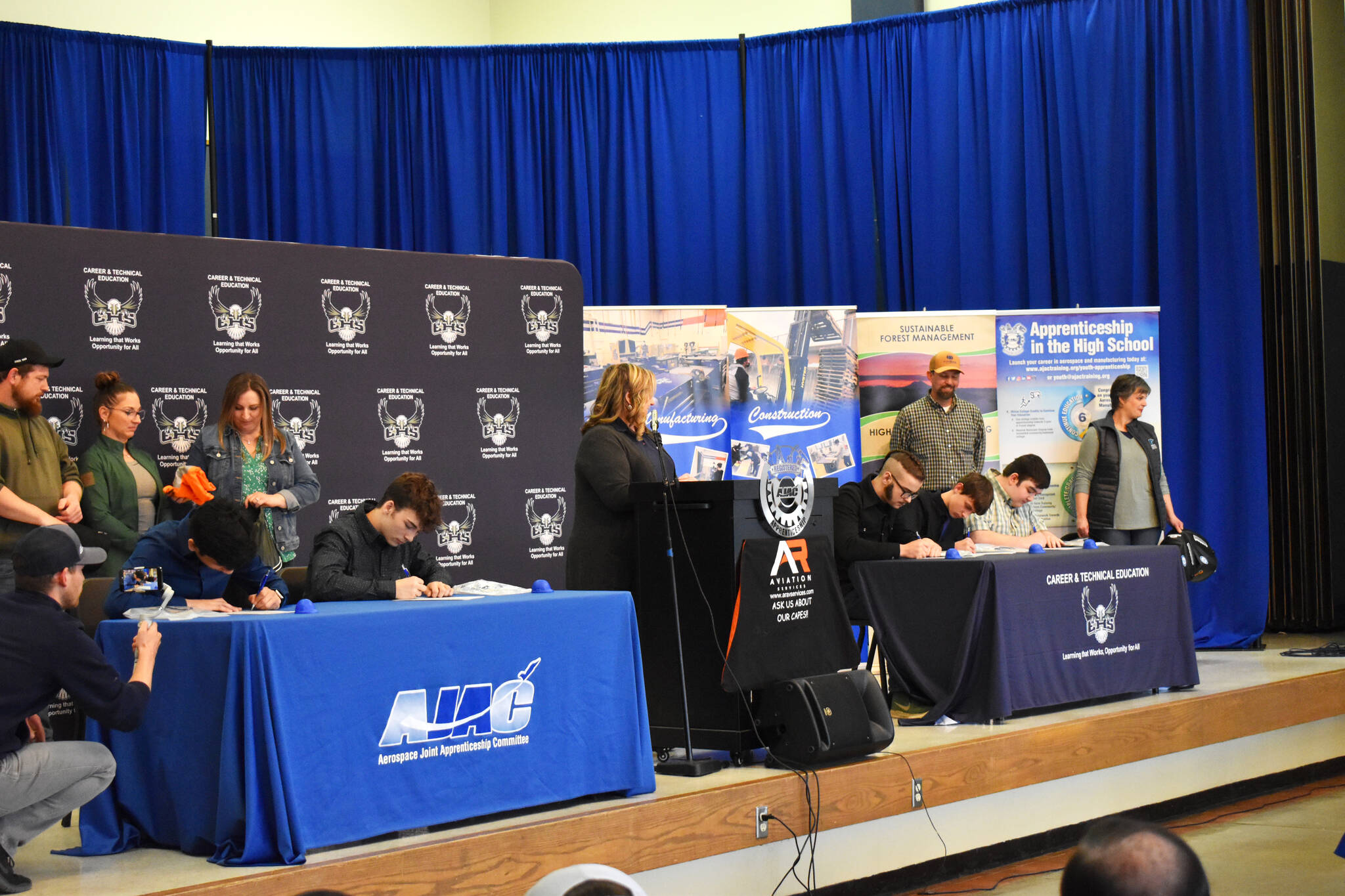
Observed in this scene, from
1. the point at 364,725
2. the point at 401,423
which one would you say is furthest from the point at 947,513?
the point at 364,725

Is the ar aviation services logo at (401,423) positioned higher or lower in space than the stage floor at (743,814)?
higher

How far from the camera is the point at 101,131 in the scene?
22.8ft

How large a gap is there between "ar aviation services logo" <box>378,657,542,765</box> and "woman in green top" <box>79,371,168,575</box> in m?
2.04

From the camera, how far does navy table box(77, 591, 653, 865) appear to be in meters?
2.66

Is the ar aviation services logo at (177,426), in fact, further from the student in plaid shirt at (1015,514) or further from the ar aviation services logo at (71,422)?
the student in plaid shirt at (1015,514)

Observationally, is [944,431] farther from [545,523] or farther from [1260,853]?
[1260,853]

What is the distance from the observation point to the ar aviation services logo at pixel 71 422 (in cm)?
456

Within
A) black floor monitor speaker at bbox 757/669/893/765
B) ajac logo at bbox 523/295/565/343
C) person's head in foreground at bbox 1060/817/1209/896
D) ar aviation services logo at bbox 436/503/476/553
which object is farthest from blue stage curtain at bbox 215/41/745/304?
person's head in foreground at bbox 1060/817/1209/896

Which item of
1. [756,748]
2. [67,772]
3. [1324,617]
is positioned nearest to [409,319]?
[756,748]

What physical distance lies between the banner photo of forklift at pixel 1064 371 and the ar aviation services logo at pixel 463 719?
438 cm

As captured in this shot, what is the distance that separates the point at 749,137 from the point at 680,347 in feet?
6.08

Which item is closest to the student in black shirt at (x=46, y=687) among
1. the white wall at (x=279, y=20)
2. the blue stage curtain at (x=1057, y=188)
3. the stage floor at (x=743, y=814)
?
the stage floor at (x=743, y=814)

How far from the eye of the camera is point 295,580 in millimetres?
4078

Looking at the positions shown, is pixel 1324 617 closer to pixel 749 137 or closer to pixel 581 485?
pixel 749 137
